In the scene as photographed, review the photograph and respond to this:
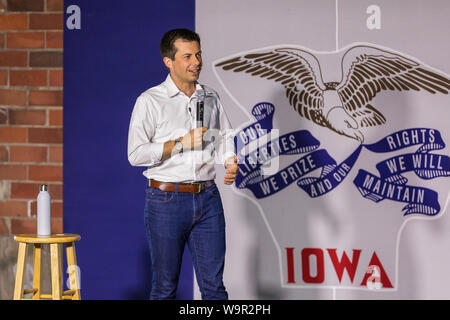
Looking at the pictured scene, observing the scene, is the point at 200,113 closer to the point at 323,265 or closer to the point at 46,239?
the point at 46,239

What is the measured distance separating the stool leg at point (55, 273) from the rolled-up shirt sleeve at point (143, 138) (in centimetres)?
65

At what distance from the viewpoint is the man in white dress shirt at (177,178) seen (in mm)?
A: 3191

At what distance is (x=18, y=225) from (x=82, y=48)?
4.00 ft

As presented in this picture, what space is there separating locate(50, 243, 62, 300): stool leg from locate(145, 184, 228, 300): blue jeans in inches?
20.1

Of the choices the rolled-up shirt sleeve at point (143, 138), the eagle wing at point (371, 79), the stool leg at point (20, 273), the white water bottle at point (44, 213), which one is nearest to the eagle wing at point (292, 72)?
the eagle wing at point (371, 79)

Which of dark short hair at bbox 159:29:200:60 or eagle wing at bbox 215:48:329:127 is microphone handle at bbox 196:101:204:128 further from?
eagle wing at bbox 215:48:329:127

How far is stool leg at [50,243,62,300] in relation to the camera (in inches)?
133

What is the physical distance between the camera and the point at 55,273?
11.1 feet

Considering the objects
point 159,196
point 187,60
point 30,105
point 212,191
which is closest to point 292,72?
point 187,60

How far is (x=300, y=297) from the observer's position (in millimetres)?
4082

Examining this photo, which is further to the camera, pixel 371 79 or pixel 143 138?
pixel 371 79

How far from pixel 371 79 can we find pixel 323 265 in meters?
1.19

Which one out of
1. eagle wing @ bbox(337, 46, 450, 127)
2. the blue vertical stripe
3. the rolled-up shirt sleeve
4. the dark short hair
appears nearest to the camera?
the rolled-up shirt sleeve

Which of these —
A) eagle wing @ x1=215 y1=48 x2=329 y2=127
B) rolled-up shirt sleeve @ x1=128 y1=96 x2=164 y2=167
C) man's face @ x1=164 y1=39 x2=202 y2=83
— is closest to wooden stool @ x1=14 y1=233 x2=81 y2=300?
rolled-up shirt sleeve @ x1=128 y1=96 x2=164 y2=167
